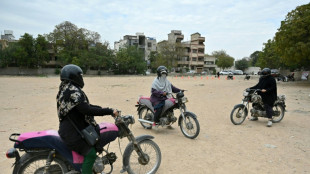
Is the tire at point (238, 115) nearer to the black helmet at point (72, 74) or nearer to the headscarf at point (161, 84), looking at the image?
the headscarf at point (161, 84)

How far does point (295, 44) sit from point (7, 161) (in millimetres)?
24698

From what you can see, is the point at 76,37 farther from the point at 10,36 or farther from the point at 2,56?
the point at 10,36

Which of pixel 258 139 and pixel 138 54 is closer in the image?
pixel 258 139

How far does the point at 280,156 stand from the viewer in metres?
4.29

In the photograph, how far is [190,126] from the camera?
17.4 feet

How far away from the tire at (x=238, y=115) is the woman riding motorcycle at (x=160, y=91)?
2.44 meters

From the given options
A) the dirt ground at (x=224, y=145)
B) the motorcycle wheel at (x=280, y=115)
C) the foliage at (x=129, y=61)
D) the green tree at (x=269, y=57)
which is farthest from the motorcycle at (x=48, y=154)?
the foliage at (x=129, y=61)

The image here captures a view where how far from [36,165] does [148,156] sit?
62.7 inches

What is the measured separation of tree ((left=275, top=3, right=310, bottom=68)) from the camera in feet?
66.0

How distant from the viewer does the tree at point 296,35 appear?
66.0 ft

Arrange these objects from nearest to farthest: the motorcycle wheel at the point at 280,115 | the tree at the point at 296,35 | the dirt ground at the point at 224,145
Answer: the dirt ground at the point at 224,145 → the motorcycle wheel at the point at 280,115 → the tree at the point at 296,35

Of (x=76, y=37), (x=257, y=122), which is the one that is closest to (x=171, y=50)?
(x=76, y=37)

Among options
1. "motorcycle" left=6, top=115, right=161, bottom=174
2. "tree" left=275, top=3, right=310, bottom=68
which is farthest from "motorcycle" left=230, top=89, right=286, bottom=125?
"tree" left=275, top=3, right=310, bottom=68

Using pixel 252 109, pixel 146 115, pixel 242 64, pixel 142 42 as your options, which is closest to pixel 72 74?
pixel 146 115
